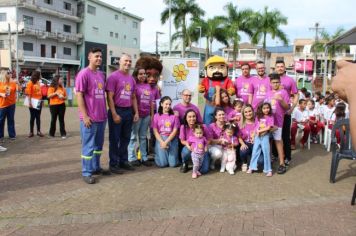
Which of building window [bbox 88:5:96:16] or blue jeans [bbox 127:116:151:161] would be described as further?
building window [bbox 88:5:96:16]

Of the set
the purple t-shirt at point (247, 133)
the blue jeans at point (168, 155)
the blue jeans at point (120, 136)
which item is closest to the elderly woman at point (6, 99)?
the blue jeans at point (120, 136)

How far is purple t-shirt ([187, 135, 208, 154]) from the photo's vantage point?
21.3 feet

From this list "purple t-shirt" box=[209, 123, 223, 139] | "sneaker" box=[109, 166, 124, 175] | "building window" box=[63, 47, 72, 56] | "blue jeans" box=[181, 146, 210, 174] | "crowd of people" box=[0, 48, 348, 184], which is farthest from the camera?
"building window" box=[63, 47, 72, 56]

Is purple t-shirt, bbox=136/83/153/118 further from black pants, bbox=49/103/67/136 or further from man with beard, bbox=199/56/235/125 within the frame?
black pants, bbox=49/103/67/136

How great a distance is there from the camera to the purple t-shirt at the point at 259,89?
737cm

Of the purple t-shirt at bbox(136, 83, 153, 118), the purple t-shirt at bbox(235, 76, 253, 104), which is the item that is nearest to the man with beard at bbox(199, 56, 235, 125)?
the purple t-shirt at bbox(235, 76, 253, 104)

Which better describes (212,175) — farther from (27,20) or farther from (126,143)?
(27,20)

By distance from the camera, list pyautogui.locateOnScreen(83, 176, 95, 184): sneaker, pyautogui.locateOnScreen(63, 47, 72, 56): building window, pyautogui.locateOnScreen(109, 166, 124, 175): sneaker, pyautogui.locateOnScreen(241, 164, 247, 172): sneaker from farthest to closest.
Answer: pyautogui.locateOnScreen(63, 47, 72, 56): building window < pyautogui.locateOnScreen(241, 164, 247, 172): sneaker < pyautogui.locateOnScreen(109, 166, 124, 175): sneaker < pyautogui.locateOnScreen(83, 176, 95, 184): sneaker

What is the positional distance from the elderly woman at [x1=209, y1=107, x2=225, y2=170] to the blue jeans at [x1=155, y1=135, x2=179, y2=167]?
67cm

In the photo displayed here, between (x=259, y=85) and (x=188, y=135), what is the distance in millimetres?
1786

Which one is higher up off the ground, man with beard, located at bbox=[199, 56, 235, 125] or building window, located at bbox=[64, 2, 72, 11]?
building window, located at bbox=[64, 2, 72, 11]

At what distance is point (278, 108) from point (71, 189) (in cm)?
391

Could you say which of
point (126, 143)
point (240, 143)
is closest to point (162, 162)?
point (126, 143)

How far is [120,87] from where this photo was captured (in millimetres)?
6348
